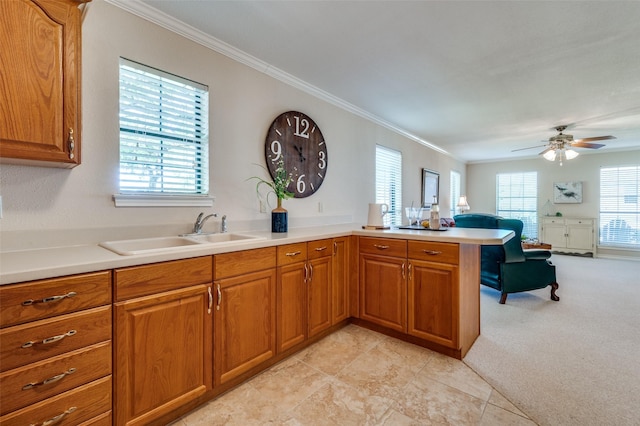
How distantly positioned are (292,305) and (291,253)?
0.39 metres

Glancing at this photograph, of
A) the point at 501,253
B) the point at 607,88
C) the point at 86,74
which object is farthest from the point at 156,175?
the point at 607,88

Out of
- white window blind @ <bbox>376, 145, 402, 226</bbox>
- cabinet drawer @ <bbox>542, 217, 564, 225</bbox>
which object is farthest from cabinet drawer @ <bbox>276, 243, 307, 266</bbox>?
cabinet drawer @ <bbox>542, 217, 564, 225</bbox>

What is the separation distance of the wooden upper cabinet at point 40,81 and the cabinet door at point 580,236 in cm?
874

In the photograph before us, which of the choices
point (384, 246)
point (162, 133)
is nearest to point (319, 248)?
point (384, 246)

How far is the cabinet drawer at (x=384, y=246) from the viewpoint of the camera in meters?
2.39

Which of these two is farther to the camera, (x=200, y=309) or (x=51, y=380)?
(x=200, y=309)

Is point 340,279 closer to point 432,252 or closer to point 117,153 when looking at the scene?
point 432,252

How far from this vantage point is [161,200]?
77.4 inches

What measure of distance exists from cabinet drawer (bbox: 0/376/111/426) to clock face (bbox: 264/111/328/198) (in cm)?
189

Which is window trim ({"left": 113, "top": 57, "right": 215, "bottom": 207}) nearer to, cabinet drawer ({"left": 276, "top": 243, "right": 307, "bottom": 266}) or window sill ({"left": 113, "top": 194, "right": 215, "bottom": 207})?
window sill ({"left": 113, "top": 194, "right": 215, "bottom": 207})

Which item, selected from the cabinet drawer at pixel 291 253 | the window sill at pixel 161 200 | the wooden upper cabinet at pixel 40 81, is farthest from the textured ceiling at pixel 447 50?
the cabinet drawer at pixel 291 253

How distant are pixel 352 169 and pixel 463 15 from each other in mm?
2031

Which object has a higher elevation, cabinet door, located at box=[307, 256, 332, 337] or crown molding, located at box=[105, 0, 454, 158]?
crown molding, located at box=[105, 0, 454, 158]

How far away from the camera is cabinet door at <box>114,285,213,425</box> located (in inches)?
52.1
